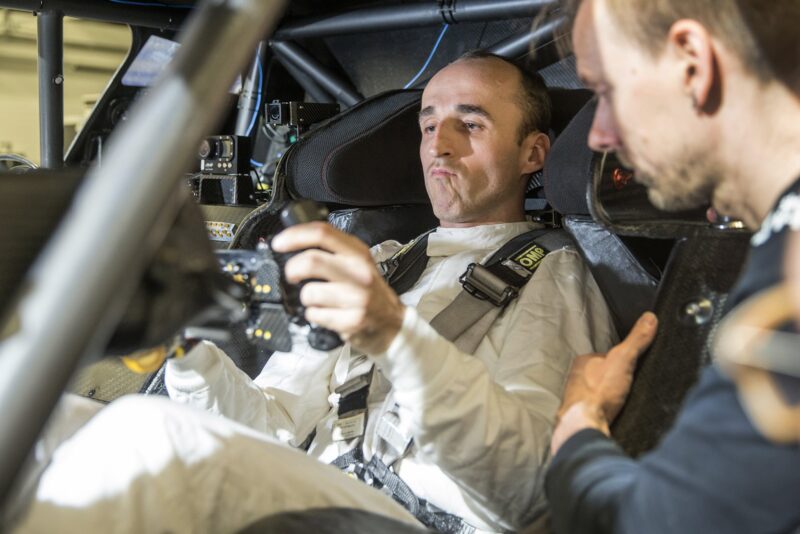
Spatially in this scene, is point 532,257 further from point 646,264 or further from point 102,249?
point 102,249

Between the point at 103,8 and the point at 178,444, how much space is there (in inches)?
74.2

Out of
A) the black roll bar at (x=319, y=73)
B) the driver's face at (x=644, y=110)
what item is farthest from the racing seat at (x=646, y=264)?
the black roll bar at (x=319, y=73)

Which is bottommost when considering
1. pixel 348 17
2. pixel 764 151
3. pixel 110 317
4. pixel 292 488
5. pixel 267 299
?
pixel 292 488

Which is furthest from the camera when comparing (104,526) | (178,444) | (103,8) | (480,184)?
(103,8)

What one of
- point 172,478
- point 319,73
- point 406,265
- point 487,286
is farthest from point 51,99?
point 172,478

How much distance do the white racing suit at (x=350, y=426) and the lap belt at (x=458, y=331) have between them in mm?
21

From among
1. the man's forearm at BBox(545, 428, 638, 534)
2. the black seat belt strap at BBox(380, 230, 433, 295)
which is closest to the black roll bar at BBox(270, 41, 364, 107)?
the black seat belt strap at BBox(380, 230, 433, 295)

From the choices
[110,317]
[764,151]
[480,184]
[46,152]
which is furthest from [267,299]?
[46,152]

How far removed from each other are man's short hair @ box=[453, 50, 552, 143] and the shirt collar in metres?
0.20

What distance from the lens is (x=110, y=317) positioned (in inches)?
22.1

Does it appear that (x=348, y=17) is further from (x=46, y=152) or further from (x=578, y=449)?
(x=578, y=449)

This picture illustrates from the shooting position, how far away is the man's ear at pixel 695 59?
82cm

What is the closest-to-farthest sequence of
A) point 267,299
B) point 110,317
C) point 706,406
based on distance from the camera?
1. point 110,317
2. point 706,406
3. point 267,299

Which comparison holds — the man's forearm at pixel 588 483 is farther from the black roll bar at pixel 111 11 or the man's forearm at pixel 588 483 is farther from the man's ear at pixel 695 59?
the black roll bar at pixel 111 11
